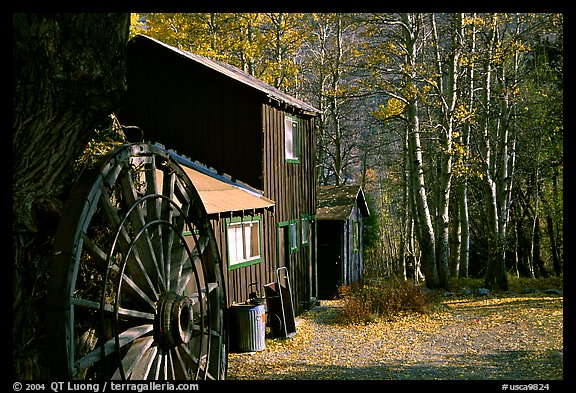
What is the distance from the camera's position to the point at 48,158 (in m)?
6.50

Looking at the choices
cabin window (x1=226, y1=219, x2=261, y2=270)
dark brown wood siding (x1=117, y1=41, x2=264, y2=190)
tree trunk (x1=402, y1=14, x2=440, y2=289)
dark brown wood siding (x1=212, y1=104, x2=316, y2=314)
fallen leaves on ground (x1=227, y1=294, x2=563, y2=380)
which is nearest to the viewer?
fallen leaves on ground (x1=227, y1=294, x2=563, y2=380)

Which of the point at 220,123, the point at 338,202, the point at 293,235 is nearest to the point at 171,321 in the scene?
the point at 220,123

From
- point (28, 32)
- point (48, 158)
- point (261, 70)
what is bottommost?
point (48, 158)

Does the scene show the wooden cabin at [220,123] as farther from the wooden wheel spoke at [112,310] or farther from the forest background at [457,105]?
the wooden wheel spoke at [112,310]

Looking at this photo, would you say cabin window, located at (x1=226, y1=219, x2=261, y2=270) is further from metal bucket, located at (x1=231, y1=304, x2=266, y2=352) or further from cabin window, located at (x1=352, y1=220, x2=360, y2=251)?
cabin window, located at (x1=352, y1=220, x2=360, y2=251)

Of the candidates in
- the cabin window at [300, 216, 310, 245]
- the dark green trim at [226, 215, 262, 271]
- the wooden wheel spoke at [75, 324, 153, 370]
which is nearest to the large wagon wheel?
the wooden wheel spoke at [75, 324, 153, 370]

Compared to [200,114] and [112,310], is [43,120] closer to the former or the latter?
[112,310]

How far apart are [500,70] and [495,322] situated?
11065mm

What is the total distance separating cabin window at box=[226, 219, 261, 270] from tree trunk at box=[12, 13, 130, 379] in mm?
7819

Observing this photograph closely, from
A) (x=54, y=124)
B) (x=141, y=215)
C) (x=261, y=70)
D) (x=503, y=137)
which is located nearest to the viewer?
(x=54, y=124)

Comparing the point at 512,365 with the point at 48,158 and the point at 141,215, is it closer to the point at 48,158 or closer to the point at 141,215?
the point at 141,215

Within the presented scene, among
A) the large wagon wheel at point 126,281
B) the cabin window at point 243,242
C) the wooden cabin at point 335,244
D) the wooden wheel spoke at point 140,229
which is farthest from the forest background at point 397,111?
the cabin window at point 243,242

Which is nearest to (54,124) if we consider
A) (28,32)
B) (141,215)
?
(28,32)

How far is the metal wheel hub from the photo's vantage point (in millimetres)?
8078
